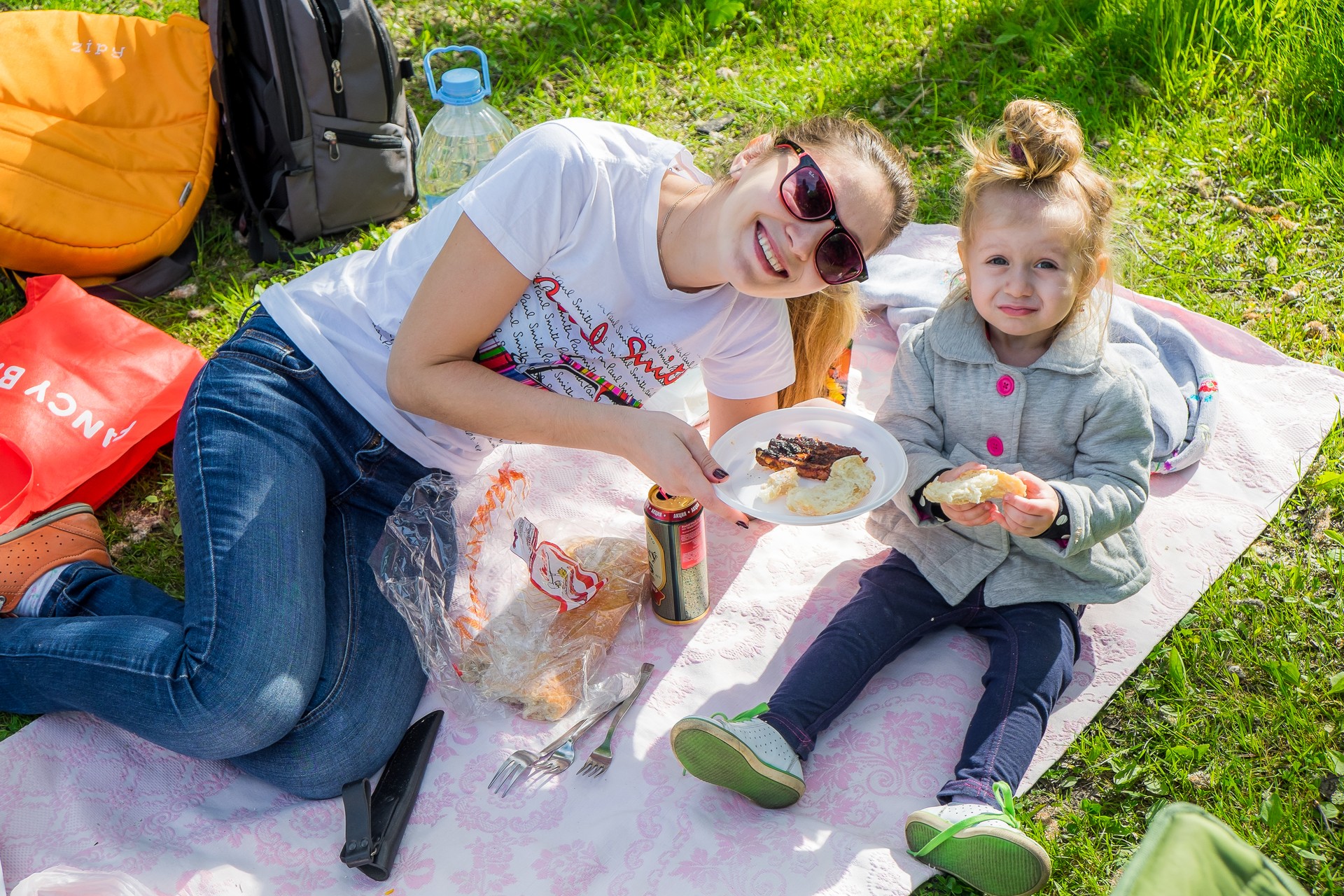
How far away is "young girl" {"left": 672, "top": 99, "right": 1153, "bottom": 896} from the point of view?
8.02 ft

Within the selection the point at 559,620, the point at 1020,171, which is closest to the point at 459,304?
the point at 559,620

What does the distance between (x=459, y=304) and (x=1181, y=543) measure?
2.14 metres

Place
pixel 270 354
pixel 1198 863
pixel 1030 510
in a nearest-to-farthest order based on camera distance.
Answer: pixel 1198 863, pixel 1030 510, pixel 270 354

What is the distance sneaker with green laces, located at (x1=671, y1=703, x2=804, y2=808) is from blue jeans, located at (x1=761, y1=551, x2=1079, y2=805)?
11 centimetres

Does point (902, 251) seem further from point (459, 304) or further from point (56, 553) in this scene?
point (56, 553)

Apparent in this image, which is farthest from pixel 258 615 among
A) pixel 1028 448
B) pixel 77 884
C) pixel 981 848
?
pixel 1028 448

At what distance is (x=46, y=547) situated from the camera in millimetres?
2895

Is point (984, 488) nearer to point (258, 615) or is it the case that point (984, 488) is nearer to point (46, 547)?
point (258, 615)


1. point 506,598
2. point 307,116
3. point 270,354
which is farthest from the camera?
point 307,116

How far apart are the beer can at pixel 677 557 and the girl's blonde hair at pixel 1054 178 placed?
1.01m

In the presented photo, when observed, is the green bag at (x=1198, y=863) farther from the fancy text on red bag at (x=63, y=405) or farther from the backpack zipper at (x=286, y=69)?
the backpack zipper at (x=286, y=69)

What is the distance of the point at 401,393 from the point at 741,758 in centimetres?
120

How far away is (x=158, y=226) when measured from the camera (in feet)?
13.5

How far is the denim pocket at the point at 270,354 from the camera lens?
9.16 feet
